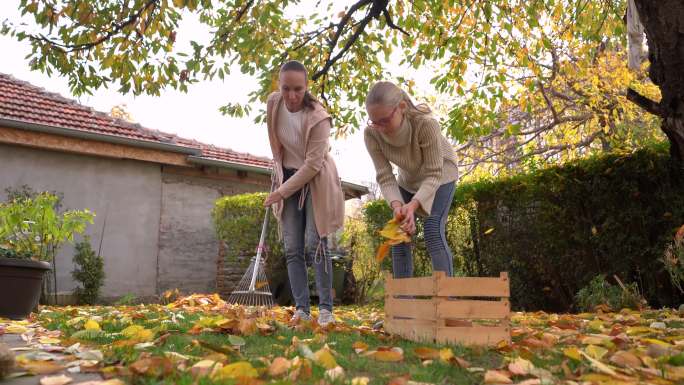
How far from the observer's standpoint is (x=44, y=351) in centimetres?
265

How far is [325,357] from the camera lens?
89.6 inches

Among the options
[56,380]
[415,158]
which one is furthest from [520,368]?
[415,158]

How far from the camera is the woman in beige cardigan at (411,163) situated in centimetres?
331

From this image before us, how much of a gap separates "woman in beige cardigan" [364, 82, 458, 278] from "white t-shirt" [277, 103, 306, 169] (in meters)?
0.48

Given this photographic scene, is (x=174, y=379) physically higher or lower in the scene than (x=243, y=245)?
lower

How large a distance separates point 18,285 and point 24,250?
0.59 m

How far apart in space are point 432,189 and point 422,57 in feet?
17.1

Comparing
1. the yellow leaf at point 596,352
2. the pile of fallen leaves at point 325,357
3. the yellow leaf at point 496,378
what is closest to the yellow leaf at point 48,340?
the pile of fallen leaves at point 325,357

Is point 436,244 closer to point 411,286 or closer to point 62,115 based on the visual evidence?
point 411,286

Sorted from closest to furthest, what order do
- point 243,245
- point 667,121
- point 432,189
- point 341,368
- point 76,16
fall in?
point 341,368
point 432,189
point 667,121
point 76,16
point 243,245

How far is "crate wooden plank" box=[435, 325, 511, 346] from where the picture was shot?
9.52 feet

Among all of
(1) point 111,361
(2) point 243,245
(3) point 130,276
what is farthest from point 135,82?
(1) point 111,361

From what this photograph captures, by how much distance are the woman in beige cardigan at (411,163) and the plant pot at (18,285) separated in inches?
118

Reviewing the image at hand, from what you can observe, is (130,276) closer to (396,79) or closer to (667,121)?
(396,79)
